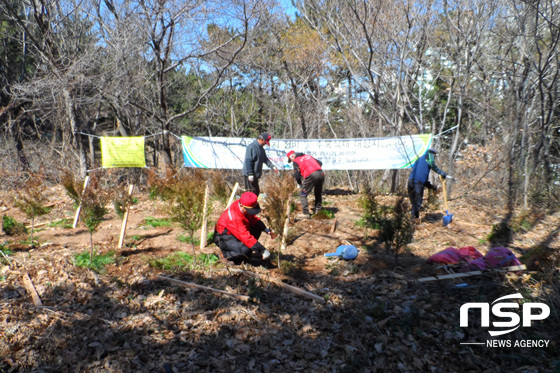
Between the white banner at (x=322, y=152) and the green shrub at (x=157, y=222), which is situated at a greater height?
the white banner at (x=322, y=152)

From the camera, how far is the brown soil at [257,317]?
11.0 feet

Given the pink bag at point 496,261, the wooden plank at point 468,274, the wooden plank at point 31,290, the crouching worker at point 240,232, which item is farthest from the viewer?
the crouching worker at point 240,232

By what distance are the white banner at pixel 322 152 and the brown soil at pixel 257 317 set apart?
3970mm

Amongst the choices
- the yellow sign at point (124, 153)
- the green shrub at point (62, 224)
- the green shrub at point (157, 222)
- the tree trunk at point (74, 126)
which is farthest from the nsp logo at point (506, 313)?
the tree trunk at point (74, 126)

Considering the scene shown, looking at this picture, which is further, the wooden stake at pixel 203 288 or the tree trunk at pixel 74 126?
the tree trunk at pixel 74 126

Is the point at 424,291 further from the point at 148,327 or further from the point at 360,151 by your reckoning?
the point at 360,151

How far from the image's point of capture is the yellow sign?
896cm

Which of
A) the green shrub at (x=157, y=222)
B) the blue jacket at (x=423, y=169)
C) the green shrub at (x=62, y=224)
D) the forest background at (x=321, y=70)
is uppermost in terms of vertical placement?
the forest background at (x=321, y=70)

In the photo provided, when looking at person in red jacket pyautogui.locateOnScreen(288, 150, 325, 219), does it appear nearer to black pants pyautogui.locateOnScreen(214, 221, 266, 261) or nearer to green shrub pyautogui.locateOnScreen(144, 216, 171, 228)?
black pants pyautogui.locateOnScreen(214, 221, 266, 261)

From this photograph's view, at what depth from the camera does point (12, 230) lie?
655 cm

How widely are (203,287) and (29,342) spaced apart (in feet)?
5.81

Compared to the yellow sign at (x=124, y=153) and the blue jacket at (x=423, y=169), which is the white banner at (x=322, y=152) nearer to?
the yellow sign at (x=124, y=153)

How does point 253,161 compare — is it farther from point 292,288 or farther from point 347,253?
point 292,288

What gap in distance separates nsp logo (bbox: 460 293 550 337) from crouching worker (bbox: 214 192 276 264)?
Answer: 8.23 ft
